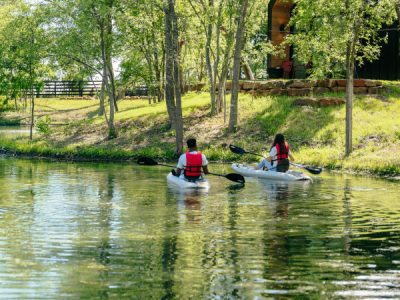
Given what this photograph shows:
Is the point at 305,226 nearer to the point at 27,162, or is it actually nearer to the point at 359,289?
the point at 359,289

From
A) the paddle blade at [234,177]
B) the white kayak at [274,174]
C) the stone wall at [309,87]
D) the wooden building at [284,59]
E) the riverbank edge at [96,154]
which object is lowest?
the riverbank edge at [96,154]

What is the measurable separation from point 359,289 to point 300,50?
26.0m

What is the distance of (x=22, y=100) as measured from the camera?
264 feet

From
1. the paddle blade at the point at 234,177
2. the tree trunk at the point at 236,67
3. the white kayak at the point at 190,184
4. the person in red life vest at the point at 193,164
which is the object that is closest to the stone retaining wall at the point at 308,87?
the tree trunk at the point at 236,67

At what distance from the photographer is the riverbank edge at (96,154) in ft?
122

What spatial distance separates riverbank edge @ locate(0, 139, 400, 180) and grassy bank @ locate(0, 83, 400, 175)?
0.04 metres

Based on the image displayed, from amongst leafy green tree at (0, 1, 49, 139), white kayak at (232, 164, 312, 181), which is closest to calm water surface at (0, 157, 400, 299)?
white kayak at (232, 164, 312, 181)

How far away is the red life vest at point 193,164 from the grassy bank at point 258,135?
855 centimetres

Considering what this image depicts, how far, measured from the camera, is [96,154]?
39.9 metres

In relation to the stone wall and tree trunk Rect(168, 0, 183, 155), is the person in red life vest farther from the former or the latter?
the stone wall

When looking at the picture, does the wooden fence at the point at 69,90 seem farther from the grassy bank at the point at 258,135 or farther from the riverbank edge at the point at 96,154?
the riverbank edge at the point at 96,154

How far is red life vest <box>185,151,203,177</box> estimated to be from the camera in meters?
25.4

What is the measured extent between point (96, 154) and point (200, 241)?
2380 cm

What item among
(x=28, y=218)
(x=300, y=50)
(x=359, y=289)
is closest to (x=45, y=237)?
(x=28, y=218)
